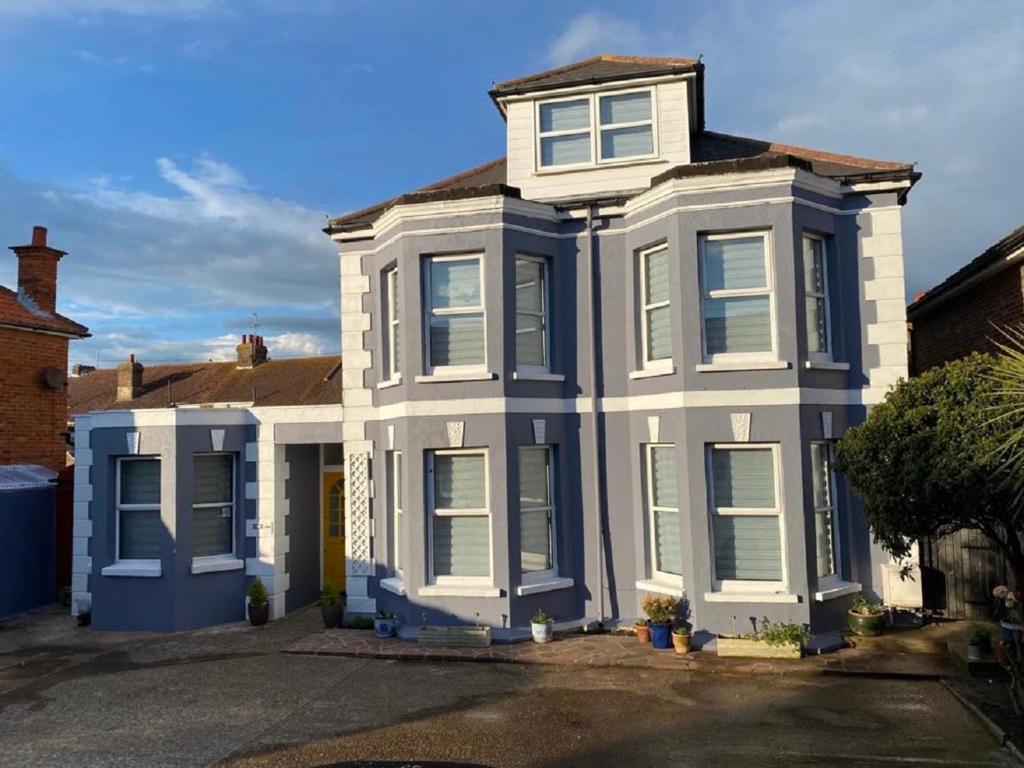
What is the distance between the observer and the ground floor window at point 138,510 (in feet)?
42.3

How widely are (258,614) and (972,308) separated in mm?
13867

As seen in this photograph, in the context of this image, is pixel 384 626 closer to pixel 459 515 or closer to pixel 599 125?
pixel 459 515

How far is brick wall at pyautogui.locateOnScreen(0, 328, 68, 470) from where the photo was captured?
1573 cm

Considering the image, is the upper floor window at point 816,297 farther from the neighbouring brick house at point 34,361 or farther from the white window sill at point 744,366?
the neighbouring brick house at point 34,361

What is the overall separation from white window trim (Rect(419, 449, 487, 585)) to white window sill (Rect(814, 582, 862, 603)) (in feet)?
15.5

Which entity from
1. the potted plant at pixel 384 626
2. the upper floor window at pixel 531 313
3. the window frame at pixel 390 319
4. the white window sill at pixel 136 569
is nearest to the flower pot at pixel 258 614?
the white window sill at pixel 136 569

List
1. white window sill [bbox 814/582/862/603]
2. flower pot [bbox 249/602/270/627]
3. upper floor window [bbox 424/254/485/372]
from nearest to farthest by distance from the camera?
1. white window sill [bbox 814/582/862/603]
2. upper floor window [bbox 424/254/485/372]
3. flower pot [bbox 249/602/270/627]

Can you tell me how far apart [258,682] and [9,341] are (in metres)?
10.9

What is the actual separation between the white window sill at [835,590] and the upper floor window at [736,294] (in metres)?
3.50

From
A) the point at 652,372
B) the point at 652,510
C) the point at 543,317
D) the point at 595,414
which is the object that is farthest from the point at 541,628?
the point at 543,317

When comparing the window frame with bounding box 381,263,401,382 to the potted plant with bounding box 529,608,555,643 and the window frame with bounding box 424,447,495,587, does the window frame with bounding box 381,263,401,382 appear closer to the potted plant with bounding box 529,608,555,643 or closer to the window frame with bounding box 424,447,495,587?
the window frame with bounding box 424,447,495,587

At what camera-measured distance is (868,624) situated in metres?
10.5

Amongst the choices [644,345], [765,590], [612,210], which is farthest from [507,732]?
[612,210]

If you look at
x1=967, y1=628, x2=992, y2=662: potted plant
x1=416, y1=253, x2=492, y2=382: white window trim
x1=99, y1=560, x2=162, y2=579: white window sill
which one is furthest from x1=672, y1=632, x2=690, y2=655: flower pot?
x1=99, y1=560, x2=162, y2=579: white window sill
